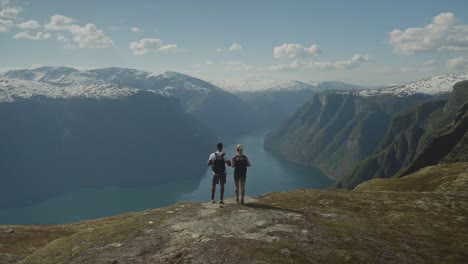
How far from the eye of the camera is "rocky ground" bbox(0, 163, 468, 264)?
23.0 meters

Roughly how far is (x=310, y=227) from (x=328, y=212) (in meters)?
7.78

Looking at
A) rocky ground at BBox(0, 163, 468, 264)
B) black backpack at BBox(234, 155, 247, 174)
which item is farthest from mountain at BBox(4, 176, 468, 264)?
black backpack at BBox(234, 155, 247, 174)

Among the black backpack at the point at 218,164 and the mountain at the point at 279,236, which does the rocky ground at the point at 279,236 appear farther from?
the black backpack at the point at 218,164

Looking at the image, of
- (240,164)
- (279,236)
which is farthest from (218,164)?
(279,236)

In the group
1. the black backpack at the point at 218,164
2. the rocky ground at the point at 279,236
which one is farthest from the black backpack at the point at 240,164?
the rocky ground at the point at 279,236

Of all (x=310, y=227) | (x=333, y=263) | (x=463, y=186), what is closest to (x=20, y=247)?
(x=310, y=227)

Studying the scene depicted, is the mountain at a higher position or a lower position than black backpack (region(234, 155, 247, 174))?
lower

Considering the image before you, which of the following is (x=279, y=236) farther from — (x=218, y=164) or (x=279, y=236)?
(x=218, y=164)

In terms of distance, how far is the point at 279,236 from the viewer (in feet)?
85.9

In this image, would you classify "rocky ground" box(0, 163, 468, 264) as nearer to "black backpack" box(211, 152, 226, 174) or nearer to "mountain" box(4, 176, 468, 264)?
"mountain" box(4, 176, 468, 264)

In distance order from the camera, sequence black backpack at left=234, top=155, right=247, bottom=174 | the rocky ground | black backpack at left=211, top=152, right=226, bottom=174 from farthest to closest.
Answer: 1. black backpack at left=211, top=152, right=226, bottom=174
2. black backpack at left=234, top=155, right=247, bottom=174
3. the rocky ground

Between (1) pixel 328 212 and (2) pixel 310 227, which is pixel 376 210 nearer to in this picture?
(1) pixel 328 212

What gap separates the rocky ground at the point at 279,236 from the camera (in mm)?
23000

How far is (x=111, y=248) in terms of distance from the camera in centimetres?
2567
